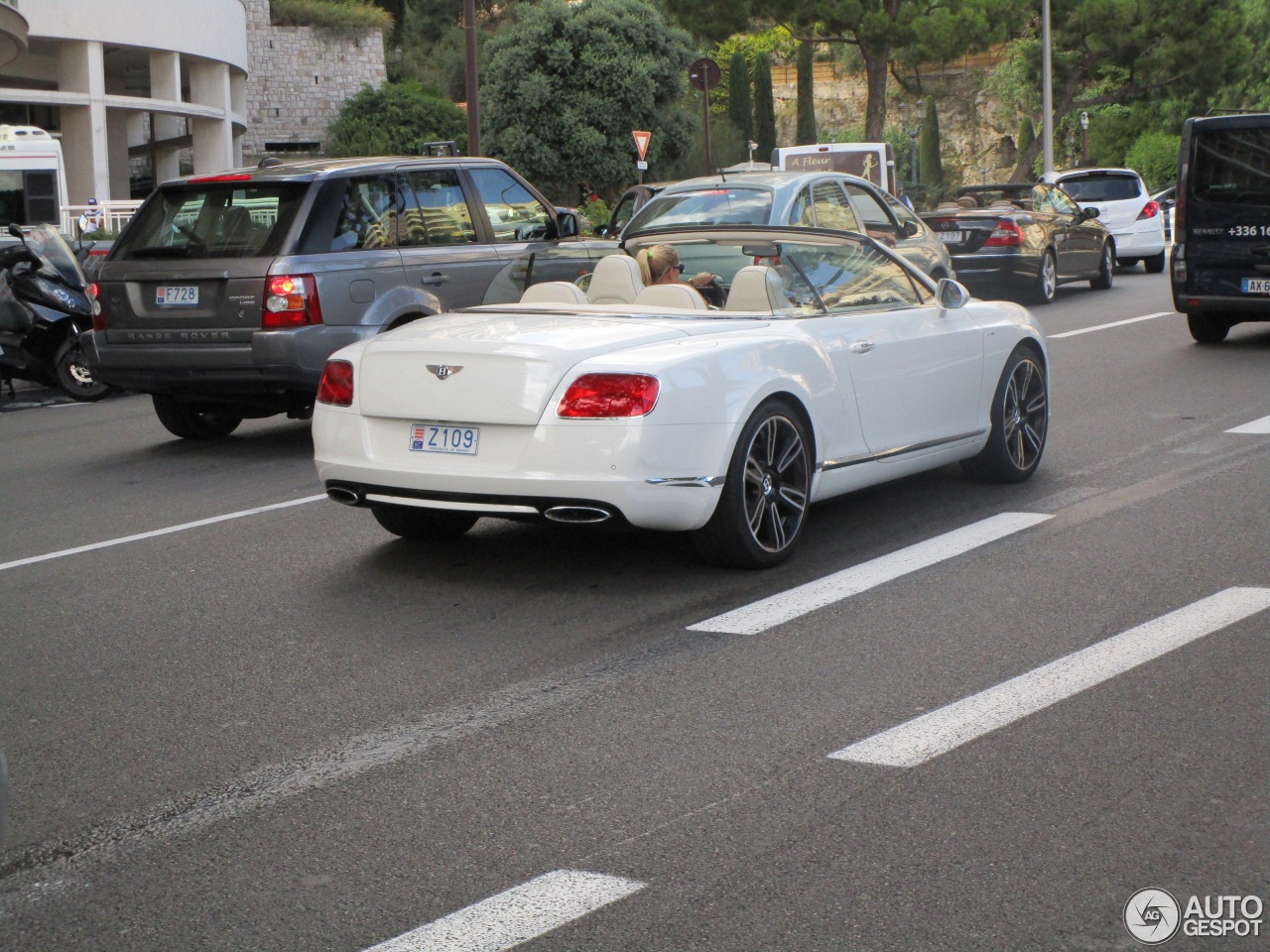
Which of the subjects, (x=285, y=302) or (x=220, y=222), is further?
(x=220, y=222)

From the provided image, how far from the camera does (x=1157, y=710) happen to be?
16.1ft

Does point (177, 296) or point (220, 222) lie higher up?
point (220, 222)

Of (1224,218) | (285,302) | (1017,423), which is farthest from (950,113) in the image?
(1017,423)

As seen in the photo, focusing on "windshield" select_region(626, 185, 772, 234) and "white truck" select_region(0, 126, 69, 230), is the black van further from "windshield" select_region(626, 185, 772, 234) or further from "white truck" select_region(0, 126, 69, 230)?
"white truck" select_region(0, 126, 69, 230)

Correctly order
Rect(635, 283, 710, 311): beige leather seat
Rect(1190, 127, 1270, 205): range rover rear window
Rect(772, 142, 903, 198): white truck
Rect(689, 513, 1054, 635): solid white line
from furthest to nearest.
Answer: Rect(772, 142, 903, 198): white truck, Rect(1190, 127, 1270, 205): range rover rear window, Rect(635, 283, 710, 311): beige leather seat, Rect(689, 513, 1054, 635): solid white line

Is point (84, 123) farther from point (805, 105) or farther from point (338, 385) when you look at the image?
point (338, 385)

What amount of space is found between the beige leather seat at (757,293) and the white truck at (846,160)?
17.9m

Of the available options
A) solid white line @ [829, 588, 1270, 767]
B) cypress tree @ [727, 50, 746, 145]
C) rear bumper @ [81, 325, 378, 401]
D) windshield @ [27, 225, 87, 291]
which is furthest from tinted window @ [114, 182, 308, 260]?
cypress tree @ [727, 50, 746, 145]

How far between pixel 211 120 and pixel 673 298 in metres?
Answer: 45.7

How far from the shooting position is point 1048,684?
17.0 feet

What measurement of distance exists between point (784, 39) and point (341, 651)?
83.9m

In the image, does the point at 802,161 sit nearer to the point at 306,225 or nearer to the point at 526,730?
the point at 306,225

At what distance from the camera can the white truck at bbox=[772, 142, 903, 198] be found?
81.9ft

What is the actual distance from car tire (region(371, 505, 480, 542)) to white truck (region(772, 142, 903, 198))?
18.0 m
